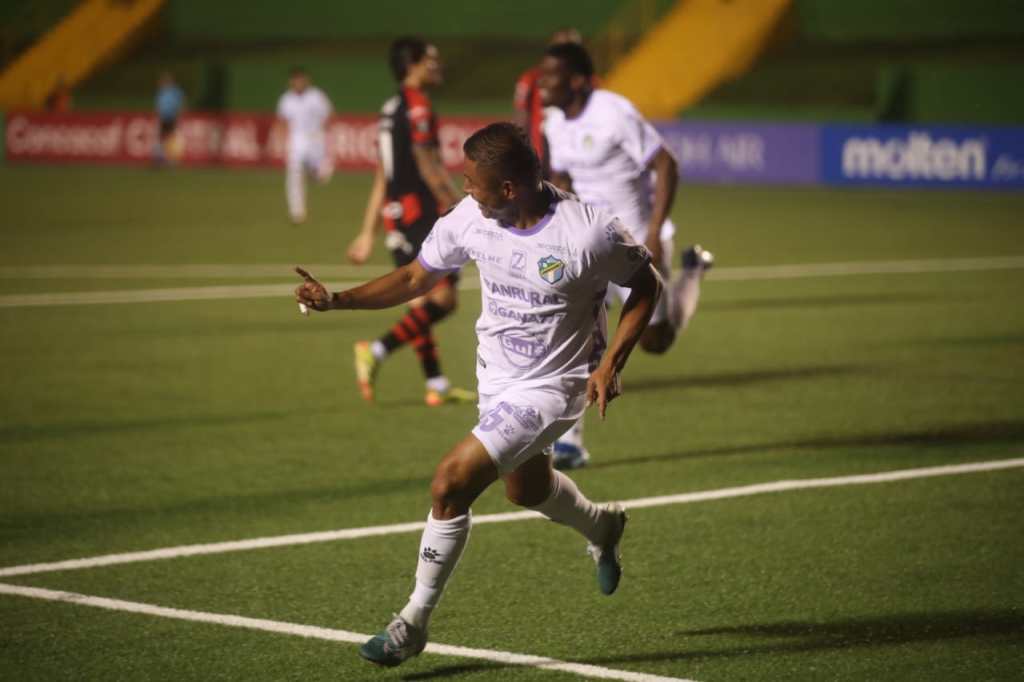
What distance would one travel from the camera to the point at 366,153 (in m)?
38.8

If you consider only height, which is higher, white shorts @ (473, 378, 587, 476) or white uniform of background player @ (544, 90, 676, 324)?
white uniform of background player @ (544, 90, 676, 324)

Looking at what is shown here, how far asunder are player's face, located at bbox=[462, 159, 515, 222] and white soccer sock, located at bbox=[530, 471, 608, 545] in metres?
1.09

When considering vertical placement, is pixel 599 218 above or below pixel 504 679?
above

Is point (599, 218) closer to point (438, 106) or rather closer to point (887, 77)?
point (887, 77)

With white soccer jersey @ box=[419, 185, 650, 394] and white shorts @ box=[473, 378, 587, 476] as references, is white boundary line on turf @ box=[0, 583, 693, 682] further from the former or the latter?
white soccer jersey @ box=[419, 185, 650, 394]

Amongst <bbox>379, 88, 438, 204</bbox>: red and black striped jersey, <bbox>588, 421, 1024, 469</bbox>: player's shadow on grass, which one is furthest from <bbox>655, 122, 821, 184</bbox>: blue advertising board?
<bbox>588, 421, 1024, 469</bbox>: player's shadow on grass

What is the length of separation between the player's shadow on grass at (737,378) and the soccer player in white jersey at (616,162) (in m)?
1.83

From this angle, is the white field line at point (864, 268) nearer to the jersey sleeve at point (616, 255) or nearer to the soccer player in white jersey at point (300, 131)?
the soccer player in white jersey at point (300, 131)

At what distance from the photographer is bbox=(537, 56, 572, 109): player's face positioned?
9.55 meters

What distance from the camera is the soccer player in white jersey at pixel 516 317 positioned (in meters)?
5.60

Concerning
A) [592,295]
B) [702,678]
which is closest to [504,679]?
[702,678]

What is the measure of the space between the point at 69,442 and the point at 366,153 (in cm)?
2945

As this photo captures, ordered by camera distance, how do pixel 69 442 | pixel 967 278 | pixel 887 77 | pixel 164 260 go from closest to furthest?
pixel 69 442 → pixel 967 278 → pixel 164 260 → pixel 887 77

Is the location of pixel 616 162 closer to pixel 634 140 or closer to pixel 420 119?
pixel 634 140
